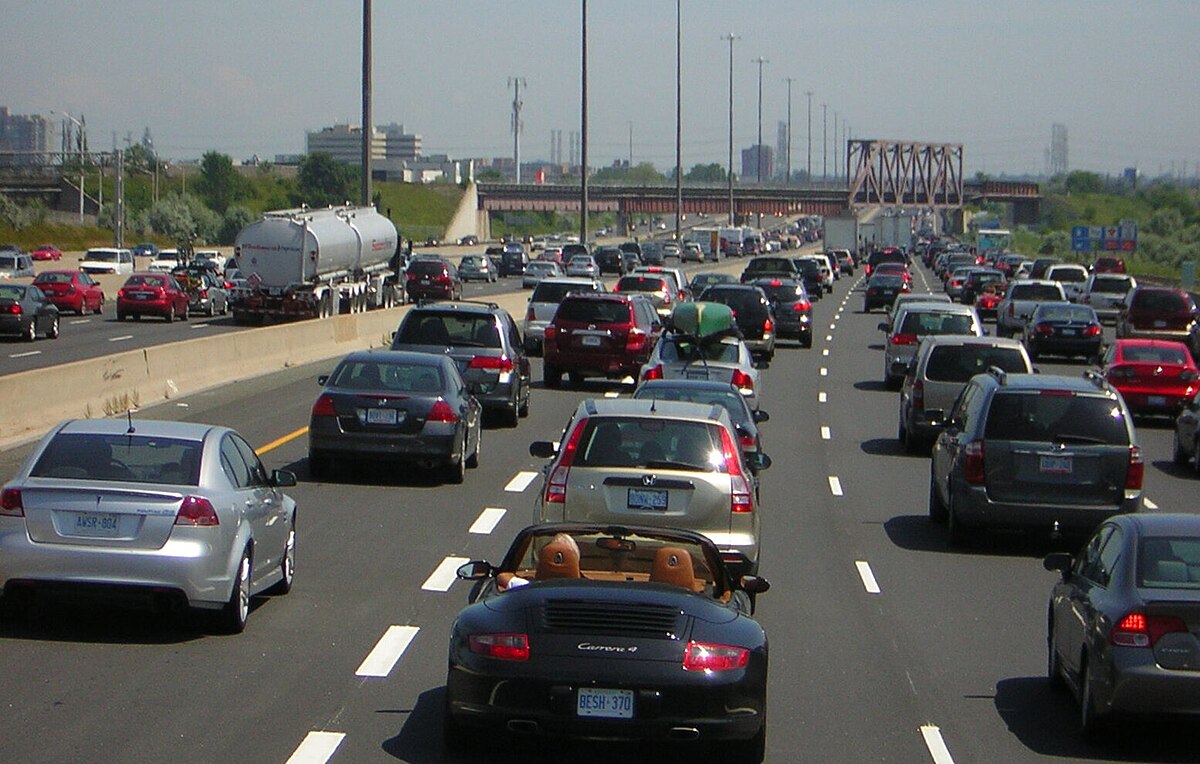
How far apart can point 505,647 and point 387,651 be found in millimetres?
3596

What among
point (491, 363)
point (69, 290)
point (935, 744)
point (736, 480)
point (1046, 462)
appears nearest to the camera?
point (935, 744)

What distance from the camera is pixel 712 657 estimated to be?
858 centimetres

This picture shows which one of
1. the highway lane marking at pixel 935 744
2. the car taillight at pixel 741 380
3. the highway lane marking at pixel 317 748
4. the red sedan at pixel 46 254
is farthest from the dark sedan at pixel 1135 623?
the red sedan at pixel 46 254

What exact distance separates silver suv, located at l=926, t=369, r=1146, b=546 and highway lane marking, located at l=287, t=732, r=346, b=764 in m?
9.40

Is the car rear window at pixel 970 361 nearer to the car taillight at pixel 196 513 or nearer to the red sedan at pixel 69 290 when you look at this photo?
the car taillight at pixel 196 513

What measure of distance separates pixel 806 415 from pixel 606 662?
23.8m

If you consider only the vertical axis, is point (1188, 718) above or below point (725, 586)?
below

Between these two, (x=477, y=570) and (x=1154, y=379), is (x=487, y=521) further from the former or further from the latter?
(x=1154, y=379)

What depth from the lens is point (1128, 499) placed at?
17.5 meters

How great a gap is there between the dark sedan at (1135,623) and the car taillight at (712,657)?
2.22m

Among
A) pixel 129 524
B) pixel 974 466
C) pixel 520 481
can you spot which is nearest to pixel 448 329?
pixel 520 481

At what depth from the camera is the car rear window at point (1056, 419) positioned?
694 inches

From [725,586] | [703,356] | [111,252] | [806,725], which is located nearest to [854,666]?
[806,725]

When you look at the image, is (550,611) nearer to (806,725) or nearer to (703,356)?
(806,725)
